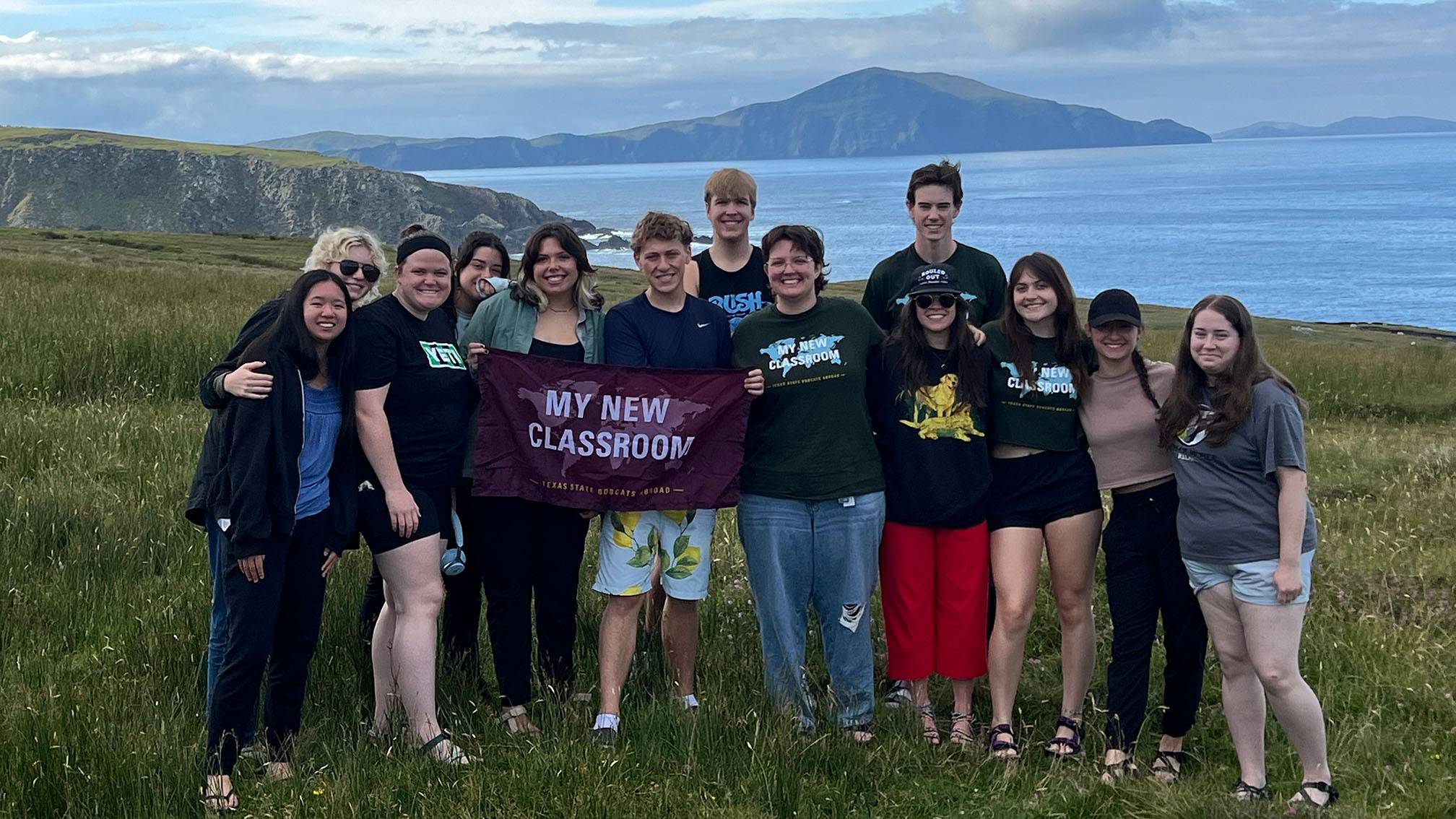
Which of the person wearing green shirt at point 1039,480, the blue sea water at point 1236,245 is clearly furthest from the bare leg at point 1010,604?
the blue sea water at point 1236,245

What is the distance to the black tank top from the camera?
7301 mm

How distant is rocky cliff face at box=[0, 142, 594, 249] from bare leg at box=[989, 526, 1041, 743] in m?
172

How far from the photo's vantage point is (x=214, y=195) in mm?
185000

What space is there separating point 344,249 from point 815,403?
262 cm

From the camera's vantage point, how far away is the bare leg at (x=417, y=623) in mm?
6176

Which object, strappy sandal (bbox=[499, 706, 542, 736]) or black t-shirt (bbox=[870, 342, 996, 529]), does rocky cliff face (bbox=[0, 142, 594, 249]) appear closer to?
strappy sandal (bbox=[499, 706, 542, 736])

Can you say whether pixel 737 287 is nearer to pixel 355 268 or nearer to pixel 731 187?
pixel 731 187

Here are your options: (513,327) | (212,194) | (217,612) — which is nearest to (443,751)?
(217,612)

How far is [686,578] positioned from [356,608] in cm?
265

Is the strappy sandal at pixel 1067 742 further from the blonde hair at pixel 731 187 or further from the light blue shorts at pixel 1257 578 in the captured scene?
the blonde hair at pixel 731 187

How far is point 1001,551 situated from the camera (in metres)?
6.70

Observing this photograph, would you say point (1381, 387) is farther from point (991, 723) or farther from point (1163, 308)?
point (1163, 308)

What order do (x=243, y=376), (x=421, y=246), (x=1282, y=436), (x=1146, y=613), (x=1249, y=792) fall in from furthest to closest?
(x=1146, y=613)
(x=421, y=246)
(x=1249, y=792)
(x=1282, y=436)
(x=243, y=376)

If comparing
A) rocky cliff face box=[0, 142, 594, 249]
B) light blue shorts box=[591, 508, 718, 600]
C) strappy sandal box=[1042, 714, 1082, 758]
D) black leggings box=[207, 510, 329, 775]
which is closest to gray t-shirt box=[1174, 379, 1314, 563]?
strappy sandal box=[1042, 714, 1082, 758]
